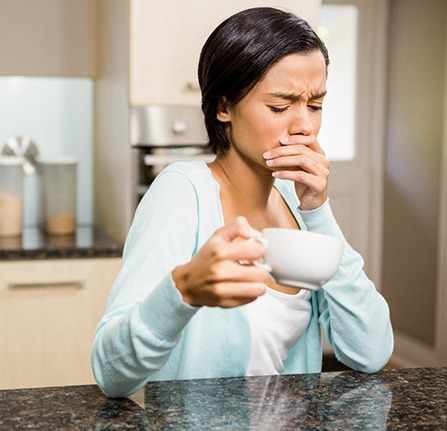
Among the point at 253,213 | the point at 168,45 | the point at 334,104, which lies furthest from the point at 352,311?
the point at 334,104

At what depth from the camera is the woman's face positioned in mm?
1419

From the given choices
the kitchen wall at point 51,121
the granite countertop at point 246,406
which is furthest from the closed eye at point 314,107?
the kitchen wall at point 51,121

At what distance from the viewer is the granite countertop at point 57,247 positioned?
2.87 m

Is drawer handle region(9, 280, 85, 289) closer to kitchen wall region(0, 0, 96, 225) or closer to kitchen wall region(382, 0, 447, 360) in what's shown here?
kitchen wall region(0, 0, 96, 225)

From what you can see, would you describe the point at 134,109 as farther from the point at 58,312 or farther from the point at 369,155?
the point at 369,155

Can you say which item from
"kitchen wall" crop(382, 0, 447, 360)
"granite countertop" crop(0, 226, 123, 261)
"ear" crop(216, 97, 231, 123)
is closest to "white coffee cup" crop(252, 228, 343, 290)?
"ear" crop(216, 97, 231, 123)

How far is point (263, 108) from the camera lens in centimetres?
144

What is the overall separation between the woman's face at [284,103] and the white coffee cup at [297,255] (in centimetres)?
43

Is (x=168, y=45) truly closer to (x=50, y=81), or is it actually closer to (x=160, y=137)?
(x=160, y=137)

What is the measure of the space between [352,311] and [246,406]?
422 millimetres

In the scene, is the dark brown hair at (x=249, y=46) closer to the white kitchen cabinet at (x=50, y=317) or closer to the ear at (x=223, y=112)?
the ear at (x=223, y=112)

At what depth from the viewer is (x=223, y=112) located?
1523mm

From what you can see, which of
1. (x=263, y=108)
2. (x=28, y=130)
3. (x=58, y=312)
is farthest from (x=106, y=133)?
(x=263, y=108)

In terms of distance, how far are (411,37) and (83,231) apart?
2436mm
